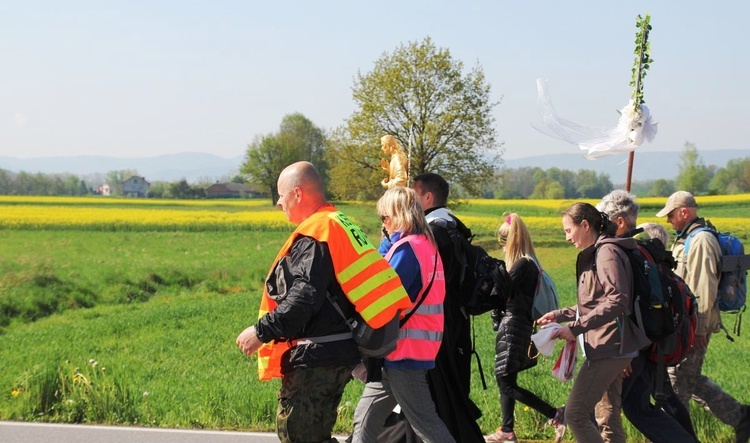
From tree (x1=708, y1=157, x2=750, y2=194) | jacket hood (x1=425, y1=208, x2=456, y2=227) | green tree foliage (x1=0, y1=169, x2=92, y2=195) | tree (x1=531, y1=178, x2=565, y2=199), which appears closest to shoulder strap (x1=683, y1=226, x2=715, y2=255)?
jacket hood (x1=425, y1=208, x2=456, y2=227)

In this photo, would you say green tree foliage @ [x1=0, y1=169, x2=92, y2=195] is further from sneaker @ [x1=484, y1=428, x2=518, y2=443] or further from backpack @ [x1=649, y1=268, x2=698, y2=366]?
backpack @ [x1=649, y1=268, x2=698, y2=366]

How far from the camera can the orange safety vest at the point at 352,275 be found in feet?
13.3

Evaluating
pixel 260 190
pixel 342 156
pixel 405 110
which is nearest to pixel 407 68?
pixel 405 110

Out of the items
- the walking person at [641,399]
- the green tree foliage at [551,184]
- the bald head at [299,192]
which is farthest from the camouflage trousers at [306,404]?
the green tree foliage at [551,184]

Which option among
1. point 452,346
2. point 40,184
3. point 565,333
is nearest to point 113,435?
point 452,346

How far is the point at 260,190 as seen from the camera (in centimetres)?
4203

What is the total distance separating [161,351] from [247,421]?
18.4 feet

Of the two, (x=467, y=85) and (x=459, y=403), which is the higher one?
(x=467, y=85)

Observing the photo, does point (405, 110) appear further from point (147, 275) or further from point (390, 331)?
point (390, 331)

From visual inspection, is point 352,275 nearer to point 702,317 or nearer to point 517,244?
point 517,244

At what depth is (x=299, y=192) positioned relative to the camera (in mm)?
4250

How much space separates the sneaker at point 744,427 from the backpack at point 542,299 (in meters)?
1.35

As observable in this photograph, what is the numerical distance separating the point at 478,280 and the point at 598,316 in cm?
79

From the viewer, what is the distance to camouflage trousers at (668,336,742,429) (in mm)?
5637
